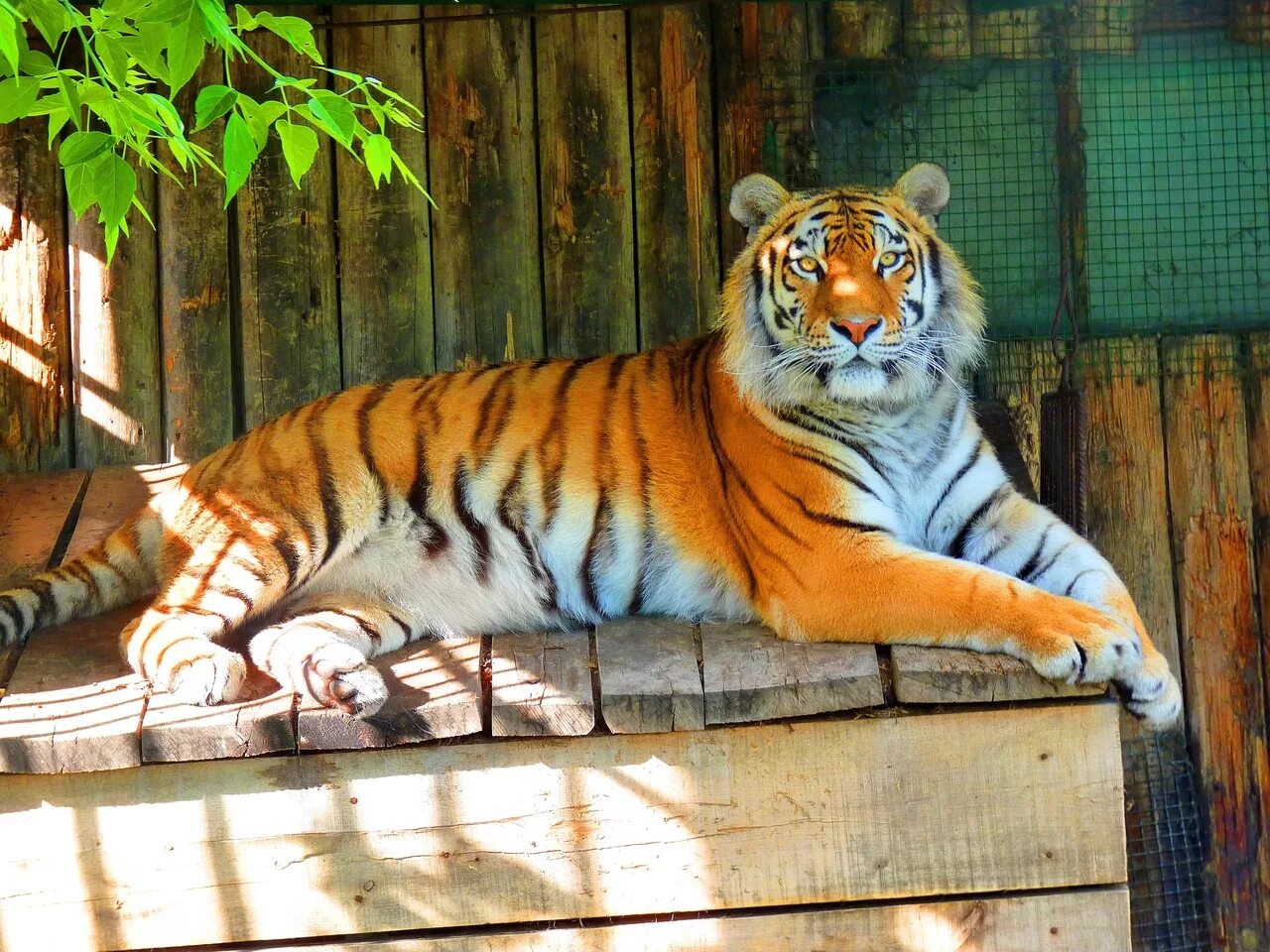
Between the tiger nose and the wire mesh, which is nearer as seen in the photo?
the tiger nose

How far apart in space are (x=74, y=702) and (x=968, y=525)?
1.84 meters

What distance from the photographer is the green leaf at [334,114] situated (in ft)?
6.15

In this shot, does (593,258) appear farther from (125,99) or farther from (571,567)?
(125,99)

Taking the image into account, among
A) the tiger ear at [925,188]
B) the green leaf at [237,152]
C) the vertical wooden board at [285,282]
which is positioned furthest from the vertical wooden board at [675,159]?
the green leaf at [237,152]

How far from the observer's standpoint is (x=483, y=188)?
3.69 meters

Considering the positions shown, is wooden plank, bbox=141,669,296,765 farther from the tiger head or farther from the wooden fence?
the wooden fence

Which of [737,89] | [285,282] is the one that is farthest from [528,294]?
[737,89]

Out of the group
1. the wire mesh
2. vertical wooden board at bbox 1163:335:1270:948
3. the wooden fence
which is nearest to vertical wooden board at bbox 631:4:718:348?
the wooden fence

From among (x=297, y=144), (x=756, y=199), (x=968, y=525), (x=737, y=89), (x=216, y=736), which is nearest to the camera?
(x=297, y=144)

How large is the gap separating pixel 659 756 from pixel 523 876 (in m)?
0.32

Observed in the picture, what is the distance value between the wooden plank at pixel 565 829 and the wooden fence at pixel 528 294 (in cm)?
142

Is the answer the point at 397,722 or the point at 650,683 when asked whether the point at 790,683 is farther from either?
the point at 397,722

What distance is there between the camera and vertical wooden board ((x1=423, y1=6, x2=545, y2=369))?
3.67 m

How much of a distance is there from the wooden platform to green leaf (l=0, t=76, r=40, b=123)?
3.56ft
